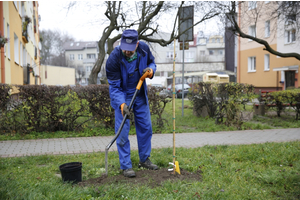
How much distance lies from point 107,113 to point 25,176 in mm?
3794

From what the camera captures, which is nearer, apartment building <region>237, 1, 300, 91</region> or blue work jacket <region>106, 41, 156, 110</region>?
blue work jacket <region>106, 41, 156, 110</region>

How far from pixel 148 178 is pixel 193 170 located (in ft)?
2.57

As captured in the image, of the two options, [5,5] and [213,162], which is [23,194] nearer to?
[213,162]

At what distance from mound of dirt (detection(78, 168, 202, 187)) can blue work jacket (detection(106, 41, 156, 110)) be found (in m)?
1.00

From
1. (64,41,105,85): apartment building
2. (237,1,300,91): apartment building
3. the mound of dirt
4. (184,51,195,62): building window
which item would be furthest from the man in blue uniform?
(64,41,105,85): apartment building

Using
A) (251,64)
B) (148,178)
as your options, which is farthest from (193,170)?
(251,64)

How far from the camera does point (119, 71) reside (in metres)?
4.13

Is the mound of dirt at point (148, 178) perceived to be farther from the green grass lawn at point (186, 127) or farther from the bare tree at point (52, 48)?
the bare tree at point (52, 48)

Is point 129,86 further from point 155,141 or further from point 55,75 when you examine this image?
point 55,75

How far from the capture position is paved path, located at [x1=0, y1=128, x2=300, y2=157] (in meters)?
5.76

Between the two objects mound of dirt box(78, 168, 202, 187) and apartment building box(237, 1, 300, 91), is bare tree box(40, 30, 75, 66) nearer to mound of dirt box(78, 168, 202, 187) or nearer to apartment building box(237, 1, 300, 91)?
apartment building box(237, 1, 300, 91)

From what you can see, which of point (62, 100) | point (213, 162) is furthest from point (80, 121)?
point (213, 162)

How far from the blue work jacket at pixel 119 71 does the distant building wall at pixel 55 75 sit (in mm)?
42154

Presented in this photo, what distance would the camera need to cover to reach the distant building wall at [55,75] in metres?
43.5
